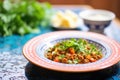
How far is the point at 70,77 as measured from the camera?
0.87 m

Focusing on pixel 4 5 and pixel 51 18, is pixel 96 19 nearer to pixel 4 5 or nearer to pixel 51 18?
pixel 51 18

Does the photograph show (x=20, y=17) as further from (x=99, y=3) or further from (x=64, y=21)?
(x=99, y=3)

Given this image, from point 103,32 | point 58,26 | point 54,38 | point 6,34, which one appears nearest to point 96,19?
point 103,32

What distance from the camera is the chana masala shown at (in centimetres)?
93

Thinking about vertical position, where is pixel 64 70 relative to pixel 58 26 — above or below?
above

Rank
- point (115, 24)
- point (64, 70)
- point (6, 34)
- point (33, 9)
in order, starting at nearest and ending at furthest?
1. point (64, 70)
2. point (6, 34)
3. point (33, 9)
4. point (115, 24)

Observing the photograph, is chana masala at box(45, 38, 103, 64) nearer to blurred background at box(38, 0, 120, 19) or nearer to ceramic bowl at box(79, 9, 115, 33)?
ceramic bowl at box(79, 9, 115, 33)

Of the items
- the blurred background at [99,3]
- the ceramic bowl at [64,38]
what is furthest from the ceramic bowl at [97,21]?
the blurred background at [99,3]

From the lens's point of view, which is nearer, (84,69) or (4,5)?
(84,69)

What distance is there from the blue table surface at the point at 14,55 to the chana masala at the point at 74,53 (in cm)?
11

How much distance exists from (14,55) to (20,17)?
13.0 inches

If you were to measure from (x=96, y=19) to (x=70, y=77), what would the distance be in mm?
588

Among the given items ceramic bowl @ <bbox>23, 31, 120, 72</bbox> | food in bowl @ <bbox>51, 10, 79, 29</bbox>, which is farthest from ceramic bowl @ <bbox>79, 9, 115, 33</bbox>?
ceramic bowl @ <bbox>23, 31, 120, 72</bbox>

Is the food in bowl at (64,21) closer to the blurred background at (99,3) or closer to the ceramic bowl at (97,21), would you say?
the ceramic bowl at (97,21)
